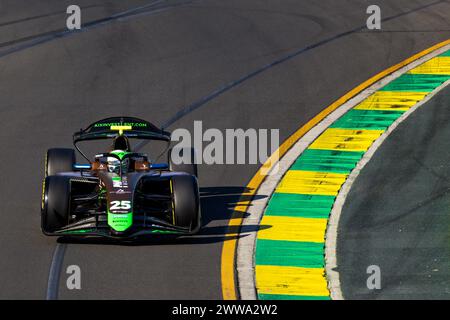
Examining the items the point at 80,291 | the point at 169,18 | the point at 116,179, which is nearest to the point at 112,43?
the point at 169,18

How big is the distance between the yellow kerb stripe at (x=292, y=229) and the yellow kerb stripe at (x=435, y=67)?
9.73m

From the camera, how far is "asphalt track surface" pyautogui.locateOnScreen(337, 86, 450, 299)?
54.4 ft

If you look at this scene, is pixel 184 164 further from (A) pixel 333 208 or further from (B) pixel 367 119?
(B) pixel 367 119

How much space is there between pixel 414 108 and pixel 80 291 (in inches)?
440

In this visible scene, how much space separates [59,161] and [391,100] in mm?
8894

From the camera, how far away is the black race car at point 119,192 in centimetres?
1748

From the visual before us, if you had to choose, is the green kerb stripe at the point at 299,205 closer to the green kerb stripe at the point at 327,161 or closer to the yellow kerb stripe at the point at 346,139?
the green kerb stripe at the point at 327,161

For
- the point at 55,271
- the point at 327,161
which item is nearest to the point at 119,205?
the point at 55,271

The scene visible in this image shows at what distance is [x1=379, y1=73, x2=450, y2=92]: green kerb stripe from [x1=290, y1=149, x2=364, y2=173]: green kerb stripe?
4625 millimetres

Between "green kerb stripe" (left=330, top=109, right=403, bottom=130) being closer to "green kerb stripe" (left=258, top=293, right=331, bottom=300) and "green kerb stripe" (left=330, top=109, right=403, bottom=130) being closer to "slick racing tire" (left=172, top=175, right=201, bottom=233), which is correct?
"slick racing tire" (left=172, top=175, right=201, bottom=233)

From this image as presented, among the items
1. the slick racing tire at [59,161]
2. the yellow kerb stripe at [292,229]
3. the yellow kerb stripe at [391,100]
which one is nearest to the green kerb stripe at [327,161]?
the yellow kerb stripe at [292,229]

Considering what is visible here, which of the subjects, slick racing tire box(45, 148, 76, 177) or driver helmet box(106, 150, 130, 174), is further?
slick racing tire box(45, 148, 76, 177)

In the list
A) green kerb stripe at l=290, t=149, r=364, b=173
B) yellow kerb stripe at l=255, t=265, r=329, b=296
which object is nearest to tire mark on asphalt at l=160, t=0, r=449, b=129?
green kerb stripe at l=290, t=149, r=364, b=173

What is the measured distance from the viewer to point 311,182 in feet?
69.1
